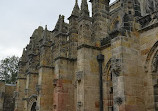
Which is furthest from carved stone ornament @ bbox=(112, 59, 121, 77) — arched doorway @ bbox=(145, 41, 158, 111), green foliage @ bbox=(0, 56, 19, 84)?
green foliage @ bbox=(0, 56, 19, 84)

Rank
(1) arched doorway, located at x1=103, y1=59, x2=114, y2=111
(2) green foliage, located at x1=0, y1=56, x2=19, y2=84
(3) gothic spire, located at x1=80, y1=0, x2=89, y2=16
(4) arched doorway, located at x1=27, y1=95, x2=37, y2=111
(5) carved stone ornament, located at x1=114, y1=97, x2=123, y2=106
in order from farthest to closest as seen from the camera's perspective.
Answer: (2) green foliage, located at x1=0, y1=56, x2=19, y2=84 → (4) arched doorway, located at x1=27, y1=95, x2=37, y2=111 → (3) gothic spire, located at x1=80, y1=0, x2=89, y2=16 → (1) arched doorway, located at x1=103, y1=59, x2=114, y2=111 → (5) carved stone ornament, located at x1=114, y1=97, x2=123, y2=106

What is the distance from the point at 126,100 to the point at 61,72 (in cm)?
679

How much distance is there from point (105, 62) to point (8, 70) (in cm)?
2696

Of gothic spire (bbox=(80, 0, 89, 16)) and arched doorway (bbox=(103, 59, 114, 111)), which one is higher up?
gothic spire (bbox=(80, 0, 89, 16))

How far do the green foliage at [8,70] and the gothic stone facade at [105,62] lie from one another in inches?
737

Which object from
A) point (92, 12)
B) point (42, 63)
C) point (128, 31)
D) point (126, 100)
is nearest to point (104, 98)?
point (126, 100)

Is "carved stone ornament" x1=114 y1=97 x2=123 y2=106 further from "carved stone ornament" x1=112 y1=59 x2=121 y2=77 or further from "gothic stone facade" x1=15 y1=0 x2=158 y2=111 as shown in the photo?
"carved stone ornament" x1=112 y1=59 x2=121 y2=77

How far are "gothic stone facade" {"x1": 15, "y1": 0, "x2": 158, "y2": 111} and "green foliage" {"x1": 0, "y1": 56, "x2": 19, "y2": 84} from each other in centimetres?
1873

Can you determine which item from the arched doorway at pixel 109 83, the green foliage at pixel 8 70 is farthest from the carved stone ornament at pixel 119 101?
the green foliage at pixel 8 70

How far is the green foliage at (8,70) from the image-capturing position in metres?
36.0

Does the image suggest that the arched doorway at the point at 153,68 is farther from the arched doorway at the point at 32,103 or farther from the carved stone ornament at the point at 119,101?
the arched doorway at the point at 32,103

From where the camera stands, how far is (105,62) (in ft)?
40.9

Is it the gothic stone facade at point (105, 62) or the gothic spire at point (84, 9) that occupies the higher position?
the gothic spire at point (84, 9)

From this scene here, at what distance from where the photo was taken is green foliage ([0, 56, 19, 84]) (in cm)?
3600
